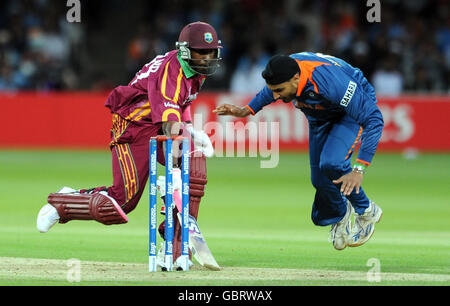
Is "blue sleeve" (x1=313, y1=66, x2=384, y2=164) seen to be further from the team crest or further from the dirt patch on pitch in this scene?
the dirt patch on pitch

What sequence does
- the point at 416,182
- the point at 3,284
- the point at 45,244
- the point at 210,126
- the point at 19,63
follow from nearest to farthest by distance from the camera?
the point at 3,284, the point at 45,244, the point at 416,182, the point at 210,126, the point at 19,63

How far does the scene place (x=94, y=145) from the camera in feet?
65.9

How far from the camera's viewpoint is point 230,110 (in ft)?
26.2

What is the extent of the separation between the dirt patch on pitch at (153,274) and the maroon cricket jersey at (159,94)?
1208 mm

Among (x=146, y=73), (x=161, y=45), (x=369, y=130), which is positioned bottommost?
(x=369, y=130)

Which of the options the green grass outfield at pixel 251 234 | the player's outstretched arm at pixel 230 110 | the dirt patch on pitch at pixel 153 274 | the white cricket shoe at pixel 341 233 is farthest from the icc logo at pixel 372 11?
the dirt patch on pitch at pixel 153 274

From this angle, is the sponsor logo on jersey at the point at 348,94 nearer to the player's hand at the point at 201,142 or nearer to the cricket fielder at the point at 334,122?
the cricket fielder at the point at 334,122

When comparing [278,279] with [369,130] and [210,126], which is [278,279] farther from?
[210,126]

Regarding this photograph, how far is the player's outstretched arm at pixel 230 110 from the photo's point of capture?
7913 mm

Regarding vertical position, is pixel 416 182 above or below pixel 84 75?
below

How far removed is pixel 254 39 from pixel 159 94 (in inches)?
573

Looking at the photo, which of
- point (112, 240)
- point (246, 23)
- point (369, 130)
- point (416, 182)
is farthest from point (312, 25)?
point (369, 130)

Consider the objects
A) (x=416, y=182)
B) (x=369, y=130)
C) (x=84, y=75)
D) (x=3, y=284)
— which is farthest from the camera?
(x=84, y=75)

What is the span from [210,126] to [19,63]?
16.6ft
